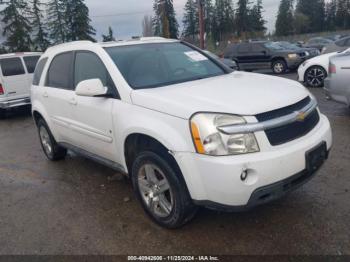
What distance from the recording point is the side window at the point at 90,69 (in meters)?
3.74

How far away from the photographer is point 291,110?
300 centimetres

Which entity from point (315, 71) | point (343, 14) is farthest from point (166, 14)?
point (315, 71)

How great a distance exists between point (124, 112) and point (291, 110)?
1.57 metres

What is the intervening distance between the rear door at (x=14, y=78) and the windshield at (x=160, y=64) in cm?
714

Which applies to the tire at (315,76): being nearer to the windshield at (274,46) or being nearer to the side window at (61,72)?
the windshield at (274,46)

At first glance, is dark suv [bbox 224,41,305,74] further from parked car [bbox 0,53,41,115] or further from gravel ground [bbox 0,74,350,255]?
gravel ground [bbox 0,74,350,255]

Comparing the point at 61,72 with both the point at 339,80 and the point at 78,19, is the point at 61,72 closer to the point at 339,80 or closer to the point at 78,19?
the point at 339,80

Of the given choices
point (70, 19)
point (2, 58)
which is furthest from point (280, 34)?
point (2, 58)

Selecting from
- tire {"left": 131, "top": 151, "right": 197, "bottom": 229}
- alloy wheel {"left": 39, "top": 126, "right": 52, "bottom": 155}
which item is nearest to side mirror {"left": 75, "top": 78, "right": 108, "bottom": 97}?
tire {"left": 131, "top": 151, "right": 197, "bottom": 229}

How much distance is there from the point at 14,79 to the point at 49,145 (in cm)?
540

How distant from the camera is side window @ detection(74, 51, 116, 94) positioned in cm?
374

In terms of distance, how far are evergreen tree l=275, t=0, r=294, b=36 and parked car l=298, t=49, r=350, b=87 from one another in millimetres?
72227

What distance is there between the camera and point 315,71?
402 inches

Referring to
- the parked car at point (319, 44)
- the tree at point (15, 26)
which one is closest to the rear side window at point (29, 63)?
the parked car at point (319, 44)
